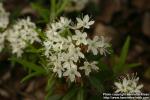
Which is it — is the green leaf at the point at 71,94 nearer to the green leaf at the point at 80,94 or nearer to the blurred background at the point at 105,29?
the green leaf at the point at 80,94

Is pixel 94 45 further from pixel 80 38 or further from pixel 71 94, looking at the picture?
pixel 71 94

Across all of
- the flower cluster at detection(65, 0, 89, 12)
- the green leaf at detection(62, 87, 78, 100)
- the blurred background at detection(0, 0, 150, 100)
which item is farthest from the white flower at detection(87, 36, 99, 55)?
the flower cluster at detection(65, 0, 89, 12)

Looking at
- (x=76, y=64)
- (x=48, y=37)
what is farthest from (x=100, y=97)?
(x=48, y=37)

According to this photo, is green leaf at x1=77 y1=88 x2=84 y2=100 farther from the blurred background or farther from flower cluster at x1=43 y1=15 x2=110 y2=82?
the blurred background

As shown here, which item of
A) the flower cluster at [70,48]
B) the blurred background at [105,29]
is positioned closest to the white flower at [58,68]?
the flower cluster at [70,48]

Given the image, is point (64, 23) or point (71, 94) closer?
point (64, 23)

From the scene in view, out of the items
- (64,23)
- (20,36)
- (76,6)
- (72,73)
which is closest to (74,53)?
(72,73)
